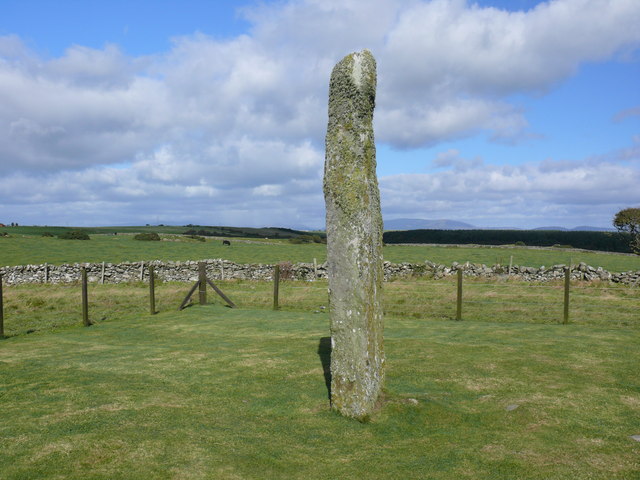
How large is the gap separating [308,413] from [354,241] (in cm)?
290

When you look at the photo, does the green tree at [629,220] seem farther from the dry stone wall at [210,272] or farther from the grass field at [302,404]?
the grass field at [302,404]

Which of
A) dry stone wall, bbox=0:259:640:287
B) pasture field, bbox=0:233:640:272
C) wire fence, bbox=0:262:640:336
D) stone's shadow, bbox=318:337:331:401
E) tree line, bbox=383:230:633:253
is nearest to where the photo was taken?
stone's shadow, bbox=318:337:331:401

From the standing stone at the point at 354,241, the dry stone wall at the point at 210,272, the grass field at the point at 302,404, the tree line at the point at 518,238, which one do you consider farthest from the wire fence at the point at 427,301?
the tree line at the point at 518,238

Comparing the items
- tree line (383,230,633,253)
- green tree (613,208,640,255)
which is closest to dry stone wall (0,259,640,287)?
green tree (613,208,640,255)

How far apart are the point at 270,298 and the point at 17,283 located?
797 inches

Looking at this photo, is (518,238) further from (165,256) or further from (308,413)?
(308,413)

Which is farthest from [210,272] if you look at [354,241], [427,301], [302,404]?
[354,241]

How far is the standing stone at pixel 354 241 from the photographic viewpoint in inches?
310

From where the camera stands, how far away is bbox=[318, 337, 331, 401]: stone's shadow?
959cm

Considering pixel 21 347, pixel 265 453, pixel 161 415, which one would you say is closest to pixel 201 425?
pixel 161 415

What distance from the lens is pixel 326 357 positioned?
11398 mm

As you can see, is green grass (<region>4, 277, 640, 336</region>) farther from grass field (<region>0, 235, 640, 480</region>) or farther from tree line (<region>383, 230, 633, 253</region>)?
tree line (<region>383, 230, 633, 253</region>)

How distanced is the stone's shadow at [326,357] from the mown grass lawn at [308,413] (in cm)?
17

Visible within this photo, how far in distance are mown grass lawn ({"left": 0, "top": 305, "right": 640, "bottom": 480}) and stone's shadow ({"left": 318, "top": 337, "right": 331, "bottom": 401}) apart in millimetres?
167
